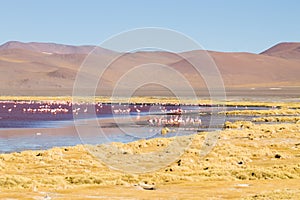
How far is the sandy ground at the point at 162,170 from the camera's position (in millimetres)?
22906

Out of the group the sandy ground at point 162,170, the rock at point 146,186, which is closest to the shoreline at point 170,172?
the sandy ground at point 162,170

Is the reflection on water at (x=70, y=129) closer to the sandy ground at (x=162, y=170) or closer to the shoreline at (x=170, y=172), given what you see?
the sandy ground at (x=162, y=170)

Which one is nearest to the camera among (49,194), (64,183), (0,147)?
(49,194)

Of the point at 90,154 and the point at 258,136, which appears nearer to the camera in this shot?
the point at 90,154

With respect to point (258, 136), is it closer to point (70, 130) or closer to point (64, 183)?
point (70, 130)

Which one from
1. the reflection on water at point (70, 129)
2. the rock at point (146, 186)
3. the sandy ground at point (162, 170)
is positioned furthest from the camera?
the reflection on water at point (70, 129)

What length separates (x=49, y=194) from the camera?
22344 mm

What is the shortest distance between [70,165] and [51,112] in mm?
52951

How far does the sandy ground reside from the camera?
75.2 ft

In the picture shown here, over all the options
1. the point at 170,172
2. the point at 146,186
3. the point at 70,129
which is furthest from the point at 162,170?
the point at 70,129

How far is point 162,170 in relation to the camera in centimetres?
3036

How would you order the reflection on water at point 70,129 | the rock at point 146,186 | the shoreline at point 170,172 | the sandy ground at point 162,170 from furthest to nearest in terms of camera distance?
the reflection on water at point 70,129, the rock at point 146,186, the shoreline at point 170,172, the sandy ground at point 162,170

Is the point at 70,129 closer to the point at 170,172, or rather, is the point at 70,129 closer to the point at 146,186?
the point at 170,172

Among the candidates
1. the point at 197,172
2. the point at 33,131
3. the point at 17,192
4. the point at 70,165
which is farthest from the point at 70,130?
the point at 17,192
